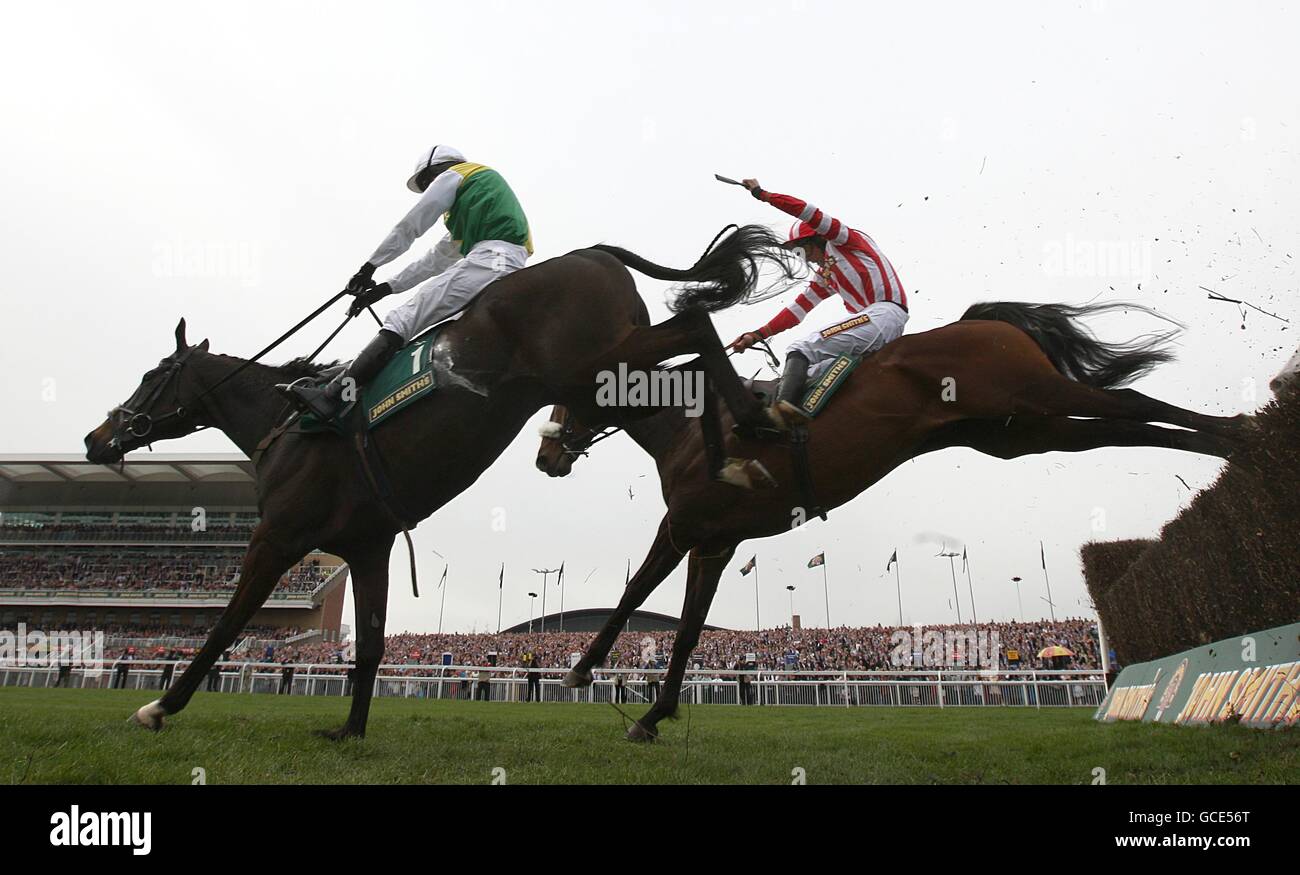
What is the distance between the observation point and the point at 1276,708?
208 inches

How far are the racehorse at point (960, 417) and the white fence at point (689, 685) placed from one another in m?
13.7

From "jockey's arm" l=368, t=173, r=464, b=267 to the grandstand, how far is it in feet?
148

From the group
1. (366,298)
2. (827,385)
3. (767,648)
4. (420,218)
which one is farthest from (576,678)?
(767,648)

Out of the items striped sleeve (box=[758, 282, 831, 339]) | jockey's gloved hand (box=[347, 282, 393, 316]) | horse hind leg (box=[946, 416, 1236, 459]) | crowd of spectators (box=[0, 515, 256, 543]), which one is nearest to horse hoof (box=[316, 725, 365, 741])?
jockey's gloved hand (box=[347, 282, 393, 316])

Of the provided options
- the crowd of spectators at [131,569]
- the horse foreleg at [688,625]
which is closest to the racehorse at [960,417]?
the horse foreleg at [688,625]

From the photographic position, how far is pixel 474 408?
5141mm

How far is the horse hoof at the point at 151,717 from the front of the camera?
5.30 m

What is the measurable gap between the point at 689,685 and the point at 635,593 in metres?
13.7

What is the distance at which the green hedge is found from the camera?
5.35 m

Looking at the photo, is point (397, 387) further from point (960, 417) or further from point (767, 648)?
point (767, 648)

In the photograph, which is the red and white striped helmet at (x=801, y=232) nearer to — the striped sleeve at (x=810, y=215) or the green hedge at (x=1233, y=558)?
the striped sleeve at (x=810, y=215)

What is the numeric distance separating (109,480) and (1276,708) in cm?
5919

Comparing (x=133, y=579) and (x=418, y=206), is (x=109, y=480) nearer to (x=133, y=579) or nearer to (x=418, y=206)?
(x=133, y=579)

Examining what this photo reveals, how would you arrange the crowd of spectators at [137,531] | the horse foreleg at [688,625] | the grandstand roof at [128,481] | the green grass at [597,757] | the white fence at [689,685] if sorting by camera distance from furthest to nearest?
the crowd of spectators at [137,531], the grandstand roof at [128,481], the white fence at [689,685], the horse foreleg at [688,625], the green grass at [597,757]
